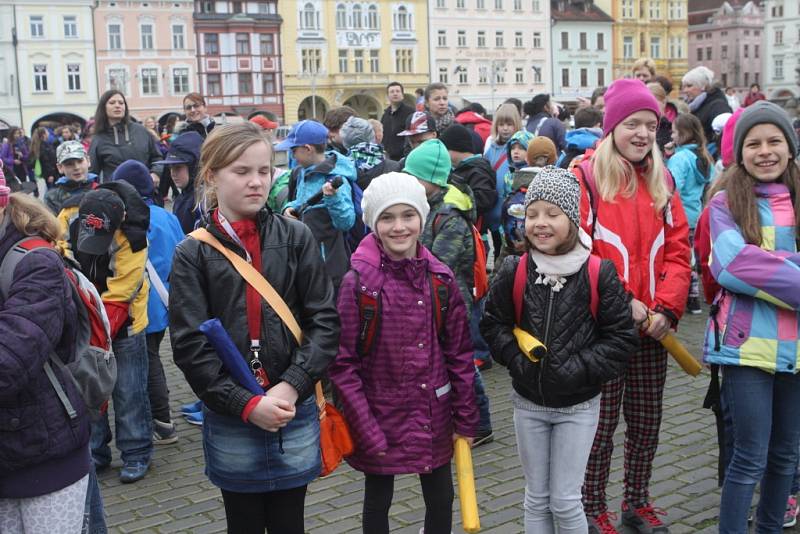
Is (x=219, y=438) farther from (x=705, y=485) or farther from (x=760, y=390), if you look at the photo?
(x=705, y=485)

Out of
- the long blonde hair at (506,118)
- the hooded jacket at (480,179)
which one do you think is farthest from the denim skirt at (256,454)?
the long blonde hair at (506,118)

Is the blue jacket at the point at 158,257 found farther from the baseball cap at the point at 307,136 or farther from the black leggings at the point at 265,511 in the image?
the black leggings at the point at 265,511

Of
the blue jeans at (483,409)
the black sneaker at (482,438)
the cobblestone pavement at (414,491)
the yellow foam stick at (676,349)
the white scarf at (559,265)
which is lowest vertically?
the cobblestone pavement at (414,491)

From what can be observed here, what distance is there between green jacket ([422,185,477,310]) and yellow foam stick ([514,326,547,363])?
167 cm

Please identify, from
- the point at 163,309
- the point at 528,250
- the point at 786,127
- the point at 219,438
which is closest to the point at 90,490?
the point at 219,438

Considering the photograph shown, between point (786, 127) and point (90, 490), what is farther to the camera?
point (786, 127)

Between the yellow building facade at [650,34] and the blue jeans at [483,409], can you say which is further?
the yellow building facade at [650,34]

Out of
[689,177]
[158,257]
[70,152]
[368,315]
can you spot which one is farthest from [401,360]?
[689,177]

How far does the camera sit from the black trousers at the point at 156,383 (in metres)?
6.23

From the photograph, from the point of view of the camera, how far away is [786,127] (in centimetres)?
400

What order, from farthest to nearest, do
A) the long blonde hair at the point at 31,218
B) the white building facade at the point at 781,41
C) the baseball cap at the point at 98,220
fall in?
the white building facade at the point at 781,41
the baseball cap at the point at 98,220
the long blonde hair at the point at 31,218

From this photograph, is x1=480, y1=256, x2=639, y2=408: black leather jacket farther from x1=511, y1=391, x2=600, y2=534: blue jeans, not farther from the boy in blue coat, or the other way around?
the boy in blue coat

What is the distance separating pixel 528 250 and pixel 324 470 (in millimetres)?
1291

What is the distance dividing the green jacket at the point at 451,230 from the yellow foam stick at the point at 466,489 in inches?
68.4
